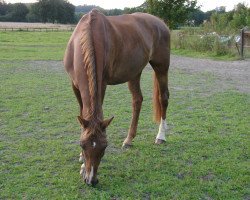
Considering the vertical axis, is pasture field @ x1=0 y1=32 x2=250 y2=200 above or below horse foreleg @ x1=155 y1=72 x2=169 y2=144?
below

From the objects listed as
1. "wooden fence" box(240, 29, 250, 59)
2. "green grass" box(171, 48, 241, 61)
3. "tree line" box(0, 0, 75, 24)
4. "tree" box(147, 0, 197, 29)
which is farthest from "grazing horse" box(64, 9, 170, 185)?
"tree line" box(0, 0, 75, 24)

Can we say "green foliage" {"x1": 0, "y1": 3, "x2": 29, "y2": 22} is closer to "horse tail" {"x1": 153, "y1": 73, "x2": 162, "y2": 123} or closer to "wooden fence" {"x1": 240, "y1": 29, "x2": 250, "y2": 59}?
"wooden fence" {"x1": 240, "y1": 29, "x2": 250, "y2": 59}

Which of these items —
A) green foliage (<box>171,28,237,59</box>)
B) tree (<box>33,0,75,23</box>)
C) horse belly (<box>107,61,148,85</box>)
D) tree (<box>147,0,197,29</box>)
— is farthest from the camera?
tree (<box>33,0,75,23</box>)

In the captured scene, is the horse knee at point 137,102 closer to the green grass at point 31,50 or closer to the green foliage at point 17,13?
the green grass at point 31,50

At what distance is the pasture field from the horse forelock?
0.86 m

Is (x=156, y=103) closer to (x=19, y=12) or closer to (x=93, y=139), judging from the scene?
(x=93, y=139)

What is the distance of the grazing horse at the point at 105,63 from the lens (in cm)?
310

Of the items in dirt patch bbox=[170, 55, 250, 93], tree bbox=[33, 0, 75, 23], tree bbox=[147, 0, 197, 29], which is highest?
tree bbox=[33, 0, 75, 23]

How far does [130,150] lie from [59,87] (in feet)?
16.3

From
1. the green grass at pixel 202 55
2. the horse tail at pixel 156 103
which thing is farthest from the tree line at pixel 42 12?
the horse tail at pixel 156 103

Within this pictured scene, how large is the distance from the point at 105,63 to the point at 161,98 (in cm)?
178

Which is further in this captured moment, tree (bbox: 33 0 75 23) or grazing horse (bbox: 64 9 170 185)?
tree (bbox: 33 0 75 23)

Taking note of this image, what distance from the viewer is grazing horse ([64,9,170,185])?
310cm

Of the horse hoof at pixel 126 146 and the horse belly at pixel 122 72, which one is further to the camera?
the horse hoof at pixel 126 146
